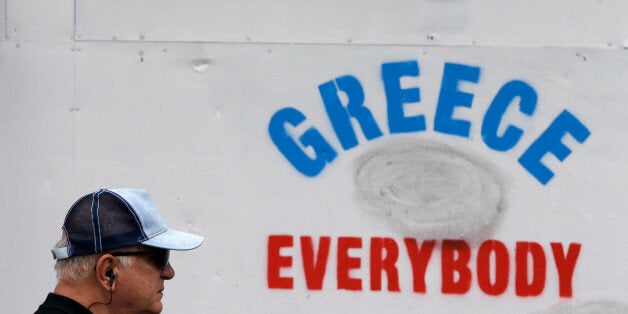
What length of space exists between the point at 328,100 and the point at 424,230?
472mm

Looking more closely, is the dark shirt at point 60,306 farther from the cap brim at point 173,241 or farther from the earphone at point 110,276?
the cap brim at point 173,241

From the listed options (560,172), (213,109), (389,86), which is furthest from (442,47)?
(213,109)

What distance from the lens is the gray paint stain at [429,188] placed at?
3.15 m

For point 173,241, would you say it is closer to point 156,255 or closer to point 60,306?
point 156,255

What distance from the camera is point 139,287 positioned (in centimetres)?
213

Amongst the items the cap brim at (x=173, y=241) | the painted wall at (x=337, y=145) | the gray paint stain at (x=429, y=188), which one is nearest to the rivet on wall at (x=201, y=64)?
the painted wall at (x=337, y=145)

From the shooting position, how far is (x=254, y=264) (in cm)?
319

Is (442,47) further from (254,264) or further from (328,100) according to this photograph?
(254,264)

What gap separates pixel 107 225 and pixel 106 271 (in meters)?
0.09

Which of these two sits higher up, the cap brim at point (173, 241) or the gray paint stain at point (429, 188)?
the gray paint stain at point (429, 188)

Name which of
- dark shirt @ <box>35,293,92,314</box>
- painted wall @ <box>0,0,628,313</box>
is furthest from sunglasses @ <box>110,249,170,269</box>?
painted wall @ <box>0,0,628,313</box>

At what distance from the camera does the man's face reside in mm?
2109

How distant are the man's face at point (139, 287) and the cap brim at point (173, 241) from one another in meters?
0.04

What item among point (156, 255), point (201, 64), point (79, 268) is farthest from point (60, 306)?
point (201, 64)
